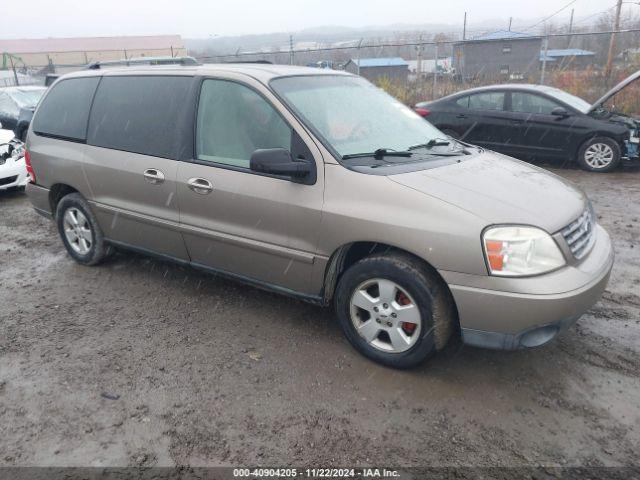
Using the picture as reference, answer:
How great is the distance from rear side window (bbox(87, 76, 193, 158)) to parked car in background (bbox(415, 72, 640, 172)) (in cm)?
631

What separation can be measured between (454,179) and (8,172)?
7314 millimetres

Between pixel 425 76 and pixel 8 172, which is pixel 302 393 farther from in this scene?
pixel 425 76

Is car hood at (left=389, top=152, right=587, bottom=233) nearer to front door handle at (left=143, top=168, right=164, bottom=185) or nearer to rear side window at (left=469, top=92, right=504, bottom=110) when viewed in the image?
front door handle at (left=143, top=168, right=164, bottom=185)

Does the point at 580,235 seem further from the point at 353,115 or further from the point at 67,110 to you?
the point at 67,110

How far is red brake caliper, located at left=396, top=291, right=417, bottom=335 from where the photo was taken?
3.02 m

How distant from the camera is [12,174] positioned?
25.7 feet

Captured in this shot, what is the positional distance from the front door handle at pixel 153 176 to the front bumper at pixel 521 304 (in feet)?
7.43

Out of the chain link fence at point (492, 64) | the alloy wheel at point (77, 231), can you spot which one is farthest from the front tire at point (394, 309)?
the chain link fence at point (492, 64)

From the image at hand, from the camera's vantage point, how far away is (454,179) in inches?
122

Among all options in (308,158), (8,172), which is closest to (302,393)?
(308,158)

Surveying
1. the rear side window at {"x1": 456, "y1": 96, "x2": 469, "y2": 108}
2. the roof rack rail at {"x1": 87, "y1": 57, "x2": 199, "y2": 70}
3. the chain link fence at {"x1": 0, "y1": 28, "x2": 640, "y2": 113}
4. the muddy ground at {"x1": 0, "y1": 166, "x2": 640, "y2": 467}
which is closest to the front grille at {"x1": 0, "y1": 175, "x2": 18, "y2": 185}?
the roof rack rail at {"x1": 87, "y1": 57, "x2": 199, "y2": 70}

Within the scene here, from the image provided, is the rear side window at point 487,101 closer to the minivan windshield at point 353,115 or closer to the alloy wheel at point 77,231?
the minivan windshield at point 353,115

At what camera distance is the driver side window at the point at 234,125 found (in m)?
3.42

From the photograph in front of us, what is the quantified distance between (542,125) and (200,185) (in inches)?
270
